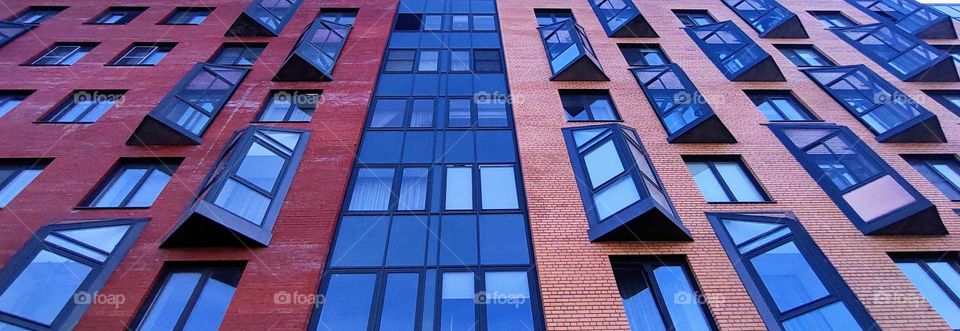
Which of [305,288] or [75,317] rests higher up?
[305,288]

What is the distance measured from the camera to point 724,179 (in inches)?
424

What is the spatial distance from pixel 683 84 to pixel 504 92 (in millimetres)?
5178

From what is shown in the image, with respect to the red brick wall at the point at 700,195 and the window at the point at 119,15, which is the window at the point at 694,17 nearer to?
the red brick wall at the point at 700,195

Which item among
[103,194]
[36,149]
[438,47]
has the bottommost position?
[103,194]

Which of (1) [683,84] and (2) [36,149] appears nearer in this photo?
(2) [36,149]

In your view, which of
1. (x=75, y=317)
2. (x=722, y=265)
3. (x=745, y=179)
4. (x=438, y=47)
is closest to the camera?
(x=75, y=317)

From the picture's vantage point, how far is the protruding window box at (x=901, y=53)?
1412 centimetres

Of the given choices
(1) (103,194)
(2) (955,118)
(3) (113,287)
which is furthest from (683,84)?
(1) (103,194)

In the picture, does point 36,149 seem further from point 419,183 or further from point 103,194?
point 419,183

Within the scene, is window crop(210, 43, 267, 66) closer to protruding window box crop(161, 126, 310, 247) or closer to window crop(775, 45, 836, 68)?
protruding window box crop(161, 126, 310, 247)

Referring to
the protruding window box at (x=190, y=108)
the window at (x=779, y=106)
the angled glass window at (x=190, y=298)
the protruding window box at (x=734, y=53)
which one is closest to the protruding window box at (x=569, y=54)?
the protruding window box at (x=734, y=53)

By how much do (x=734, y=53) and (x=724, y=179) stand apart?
6.26m

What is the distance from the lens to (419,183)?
10531mm

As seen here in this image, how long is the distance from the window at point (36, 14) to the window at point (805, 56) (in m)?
27.9
